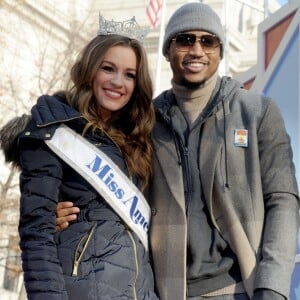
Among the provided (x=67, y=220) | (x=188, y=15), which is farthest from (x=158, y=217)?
(x=188, y=15)

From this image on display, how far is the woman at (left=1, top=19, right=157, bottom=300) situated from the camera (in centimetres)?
317

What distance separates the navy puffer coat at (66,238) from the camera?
3.15 m

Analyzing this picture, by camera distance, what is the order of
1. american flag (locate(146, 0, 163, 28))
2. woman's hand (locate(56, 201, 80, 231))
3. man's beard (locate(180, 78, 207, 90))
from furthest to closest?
american flag (locate(146, 0, 163, 28)), man's beard (locate(180, 78, 207, 90)), woman's hand (locate(56, 201, 80, 231))

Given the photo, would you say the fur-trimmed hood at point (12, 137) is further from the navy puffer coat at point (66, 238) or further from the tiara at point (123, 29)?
the tiara at point (123, 29)

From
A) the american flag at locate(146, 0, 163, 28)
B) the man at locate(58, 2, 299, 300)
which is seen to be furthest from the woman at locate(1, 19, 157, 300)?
the american flag at locate(146, 0, 163, 28)

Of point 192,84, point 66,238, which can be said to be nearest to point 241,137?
point 192,84

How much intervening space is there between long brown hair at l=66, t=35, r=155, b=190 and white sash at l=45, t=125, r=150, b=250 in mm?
78

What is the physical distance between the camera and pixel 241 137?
3518mm

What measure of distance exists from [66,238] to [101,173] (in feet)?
1.05

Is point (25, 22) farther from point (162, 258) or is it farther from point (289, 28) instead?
point (162, 258)

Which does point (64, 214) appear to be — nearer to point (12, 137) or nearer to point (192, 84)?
point (12, 137)

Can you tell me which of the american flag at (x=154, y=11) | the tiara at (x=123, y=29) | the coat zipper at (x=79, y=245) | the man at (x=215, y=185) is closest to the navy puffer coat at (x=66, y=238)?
the coat zipper at (x=79, y=245)

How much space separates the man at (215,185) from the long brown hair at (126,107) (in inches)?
3.6

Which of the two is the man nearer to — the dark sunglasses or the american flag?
the dark sunglasses
